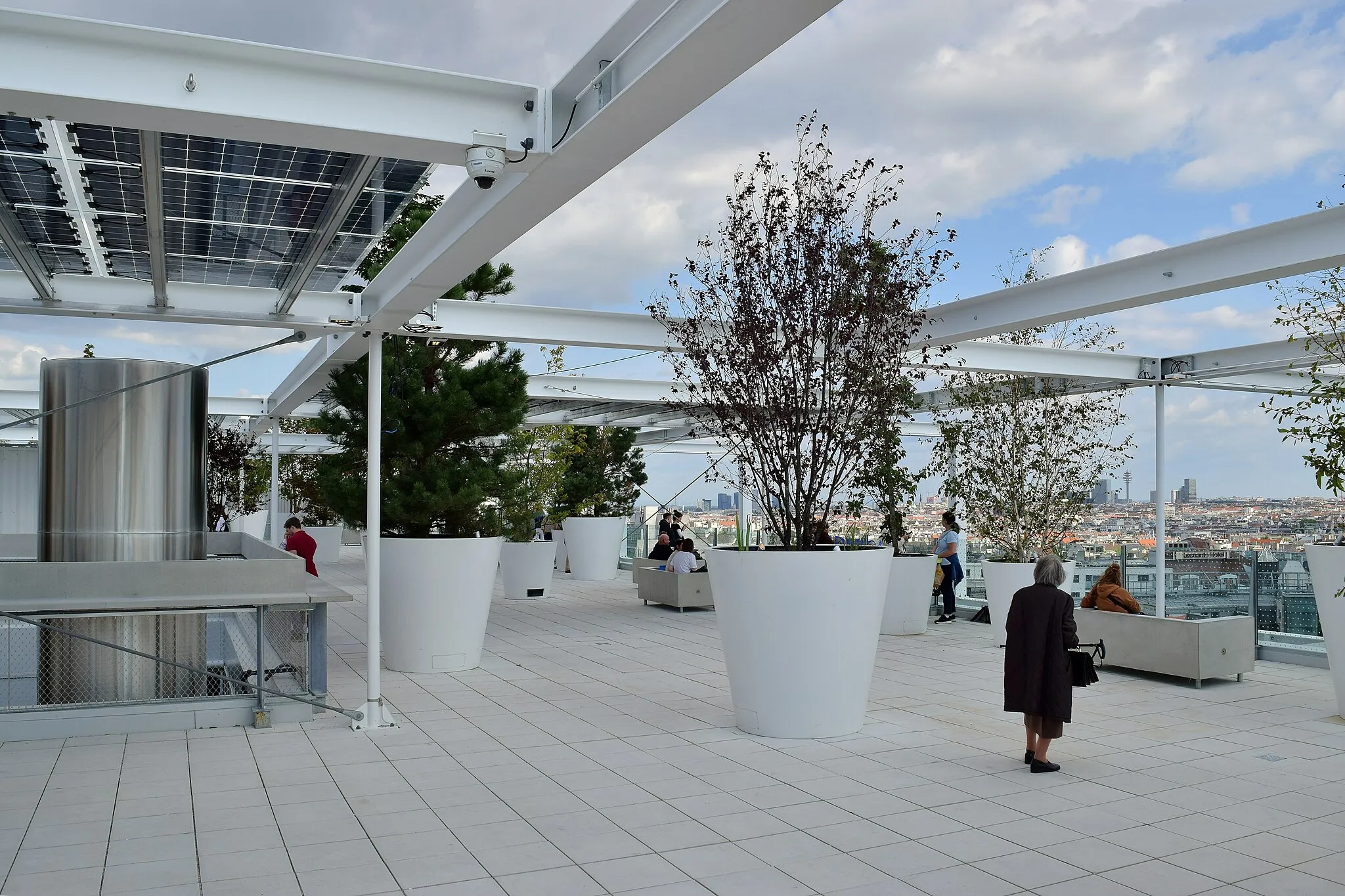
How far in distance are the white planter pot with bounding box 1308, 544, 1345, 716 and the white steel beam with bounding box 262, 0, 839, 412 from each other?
5.59 m

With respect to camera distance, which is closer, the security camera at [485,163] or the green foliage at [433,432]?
the security camera at [485,163]

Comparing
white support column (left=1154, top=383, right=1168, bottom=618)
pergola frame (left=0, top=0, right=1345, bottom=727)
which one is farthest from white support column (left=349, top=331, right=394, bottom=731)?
white support column (left=1154, top=383, right=1168, bottom=618)

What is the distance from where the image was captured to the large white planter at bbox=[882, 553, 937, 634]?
37.3ft

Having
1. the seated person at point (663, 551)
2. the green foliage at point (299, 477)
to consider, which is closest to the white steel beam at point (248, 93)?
the seated person at point (663, 551)

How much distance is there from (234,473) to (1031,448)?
16.5 metres

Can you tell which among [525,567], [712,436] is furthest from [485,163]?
[525,567]

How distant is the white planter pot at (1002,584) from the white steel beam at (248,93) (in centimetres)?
807

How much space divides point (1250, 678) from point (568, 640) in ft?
20.3

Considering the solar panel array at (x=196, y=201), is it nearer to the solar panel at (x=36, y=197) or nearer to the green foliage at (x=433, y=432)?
the solar panel at (x=36, y=197)

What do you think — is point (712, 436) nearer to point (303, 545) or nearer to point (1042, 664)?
point (1042, 664)

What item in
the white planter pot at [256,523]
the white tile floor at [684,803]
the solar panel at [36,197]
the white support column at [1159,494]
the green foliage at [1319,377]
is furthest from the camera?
the white planter pot at [256,523]

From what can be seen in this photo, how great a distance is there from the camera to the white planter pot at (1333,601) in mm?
6980

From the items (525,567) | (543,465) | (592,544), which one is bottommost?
(525,567)

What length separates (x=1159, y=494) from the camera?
11.0 meters
